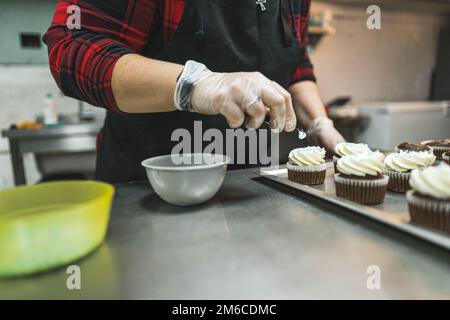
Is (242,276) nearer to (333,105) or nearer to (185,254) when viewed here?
(185,254)

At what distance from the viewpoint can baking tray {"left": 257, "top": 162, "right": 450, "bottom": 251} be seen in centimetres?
76

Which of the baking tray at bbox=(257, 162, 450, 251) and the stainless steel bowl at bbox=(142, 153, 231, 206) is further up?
the stainless steel bowl at bbox=(142, 153, 231, 206)

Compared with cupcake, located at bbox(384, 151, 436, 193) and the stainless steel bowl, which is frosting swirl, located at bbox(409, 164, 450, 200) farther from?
the stainless steel bowl

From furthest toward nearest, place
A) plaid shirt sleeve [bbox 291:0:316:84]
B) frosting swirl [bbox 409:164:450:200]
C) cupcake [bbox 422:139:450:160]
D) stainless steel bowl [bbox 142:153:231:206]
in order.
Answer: plaid shirt sleeve [bbox 291:0:316:84], cupcake [bbox 422:139:450:160], stainless steel bowl [bbox 142:153:231:206], frosting swirl [bbox 409:164:450:200]

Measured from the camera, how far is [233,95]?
3.28 ft

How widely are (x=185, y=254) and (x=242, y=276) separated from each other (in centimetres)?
15

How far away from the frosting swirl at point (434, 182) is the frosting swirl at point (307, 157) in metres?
0.45

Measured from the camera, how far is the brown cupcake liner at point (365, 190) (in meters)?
1.06

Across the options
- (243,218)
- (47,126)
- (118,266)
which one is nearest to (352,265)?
(243,218)

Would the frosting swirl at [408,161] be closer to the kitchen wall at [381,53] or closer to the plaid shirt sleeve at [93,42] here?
the plaid shirt sleeve at [93,42]

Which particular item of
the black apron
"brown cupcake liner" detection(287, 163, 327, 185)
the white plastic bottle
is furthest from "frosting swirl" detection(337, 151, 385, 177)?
the white plastic bottle

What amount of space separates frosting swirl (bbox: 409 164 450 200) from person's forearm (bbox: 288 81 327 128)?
1.04 metres
